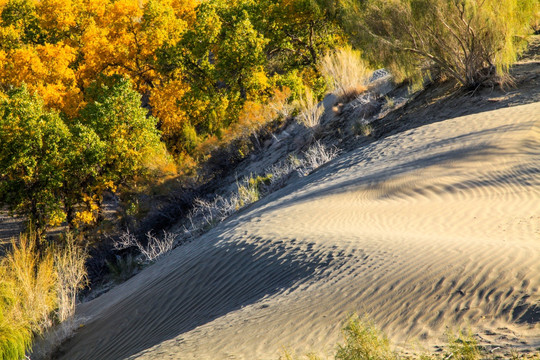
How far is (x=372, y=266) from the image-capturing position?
6008 mm

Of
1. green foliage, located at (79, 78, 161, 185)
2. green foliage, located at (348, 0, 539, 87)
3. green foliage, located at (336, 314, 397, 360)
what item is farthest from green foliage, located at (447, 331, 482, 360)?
green foliage, located at (79, 78, 161, 185)

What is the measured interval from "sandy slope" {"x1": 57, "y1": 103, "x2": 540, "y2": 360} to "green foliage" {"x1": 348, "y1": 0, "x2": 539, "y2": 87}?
90.0 inches

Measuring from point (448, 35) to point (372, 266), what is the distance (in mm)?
9684

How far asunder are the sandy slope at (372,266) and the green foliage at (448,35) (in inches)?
90.0

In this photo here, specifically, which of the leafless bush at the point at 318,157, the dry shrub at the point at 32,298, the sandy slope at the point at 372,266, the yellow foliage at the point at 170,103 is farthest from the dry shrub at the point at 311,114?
the dry shrub at the point at 32,298

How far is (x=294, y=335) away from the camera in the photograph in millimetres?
5090

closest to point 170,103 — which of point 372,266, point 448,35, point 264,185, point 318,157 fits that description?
point 264,185

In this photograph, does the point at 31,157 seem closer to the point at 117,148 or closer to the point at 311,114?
the point at 117,148

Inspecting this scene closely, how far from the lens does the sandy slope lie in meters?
4.88

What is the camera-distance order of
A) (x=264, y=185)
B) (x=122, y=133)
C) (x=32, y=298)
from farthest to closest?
(x=122, y=133)
(x=264, y=185)
(x=32, y=298)

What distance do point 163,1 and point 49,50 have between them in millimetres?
6597

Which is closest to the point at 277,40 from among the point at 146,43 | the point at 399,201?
the point at 146,43

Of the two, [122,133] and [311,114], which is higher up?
→ [122,133]

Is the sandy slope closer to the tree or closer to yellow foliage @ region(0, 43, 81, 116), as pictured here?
the tree
